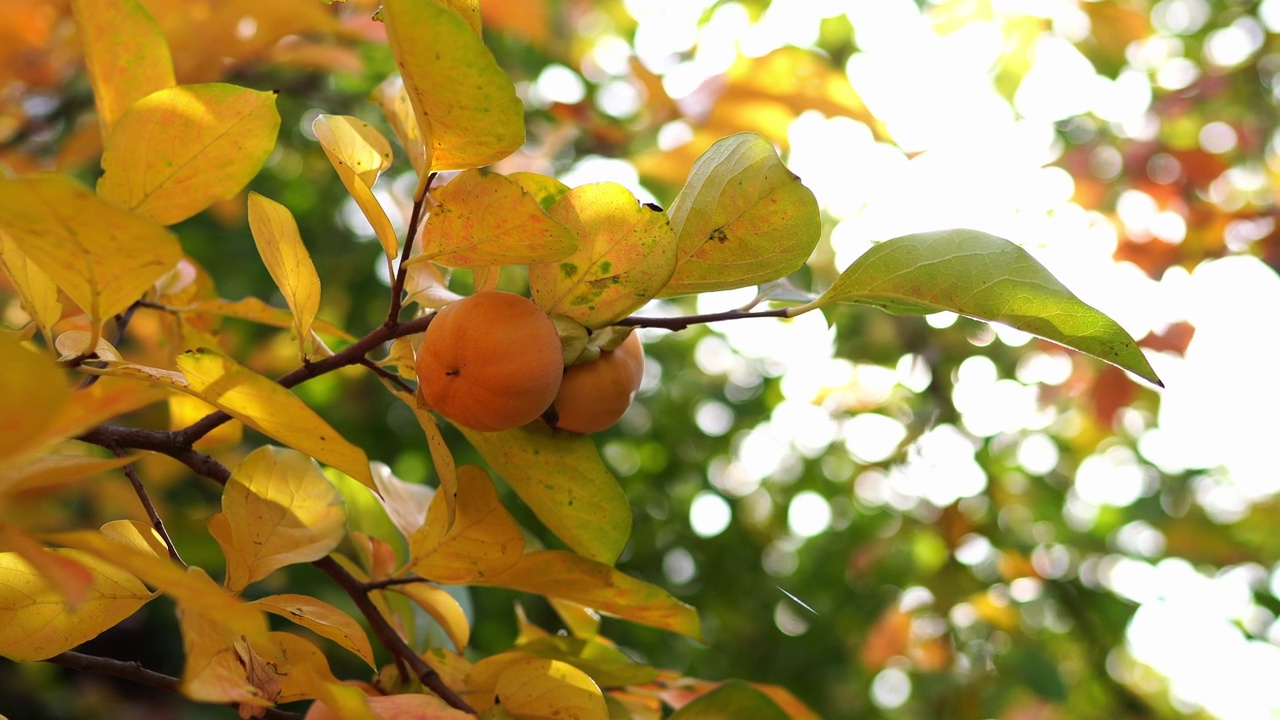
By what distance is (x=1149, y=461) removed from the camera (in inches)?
76.5

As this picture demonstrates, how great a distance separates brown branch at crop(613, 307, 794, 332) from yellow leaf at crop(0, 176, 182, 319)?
0.20 metres

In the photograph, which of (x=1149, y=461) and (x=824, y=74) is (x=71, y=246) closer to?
(x=824, y=74)

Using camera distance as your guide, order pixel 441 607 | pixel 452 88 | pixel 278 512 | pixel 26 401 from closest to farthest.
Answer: pixel 26 401
pixel 452 88
pixel 278 512
pixel 441 607

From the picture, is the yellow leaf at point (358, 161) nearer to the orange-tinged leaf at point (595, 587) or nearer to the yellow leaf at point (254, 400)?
the yellow leaf at point (254, 400)

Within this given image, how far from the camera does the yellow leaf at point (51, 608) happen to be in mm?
448

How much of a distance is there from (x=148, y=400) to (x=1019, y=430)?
5.56 ft

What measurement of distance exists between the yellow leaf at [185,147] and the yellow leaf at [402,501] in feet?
0.60

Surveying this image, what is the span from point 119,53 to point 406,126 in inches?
6.5

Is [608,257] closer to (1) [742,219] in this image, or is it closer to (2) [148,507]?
(1) [742,219]

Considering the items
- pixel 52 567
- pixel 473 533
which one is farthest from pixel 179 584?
pixel 473 533

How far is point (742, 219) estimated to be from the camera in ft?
1.53

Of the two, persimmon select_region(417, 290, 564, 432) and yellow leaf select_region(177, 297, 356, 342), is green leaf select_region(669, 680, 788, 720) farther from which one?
yellow leaf select_region(177, 297, 356, 342)

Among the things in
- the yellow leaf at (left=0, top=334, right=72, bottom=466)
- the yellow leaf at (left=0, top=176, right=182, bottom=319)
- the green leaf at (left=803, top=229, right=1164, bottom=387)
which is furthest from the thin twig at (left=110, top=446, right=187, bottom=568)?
the green leaf at (left=803, top=229, right=1164, bottom=387)

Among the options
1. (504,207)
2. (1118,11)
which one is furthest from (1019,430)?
(504,207)
